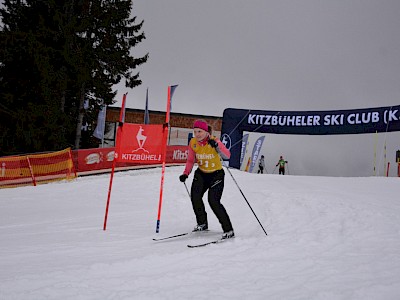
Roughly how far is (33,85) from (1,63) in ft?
7.74

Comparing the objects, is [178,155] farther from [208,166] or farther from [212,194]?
[212,194]

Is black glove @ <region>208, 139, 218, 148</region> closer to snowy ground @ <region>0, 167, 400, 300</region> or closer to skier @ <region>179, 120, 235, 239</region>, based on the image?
skier @ <region>179, 120, 235, 239</region>

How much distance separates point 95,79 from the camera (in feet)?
72.6

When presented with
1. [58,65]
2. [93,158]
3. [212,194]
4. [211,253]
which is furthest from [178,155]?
[211,253]

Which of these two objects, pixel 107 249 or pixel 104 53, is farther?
pixel 104 53

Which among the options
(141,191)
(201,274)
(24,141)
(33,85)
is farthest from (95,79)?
→ (201,274)

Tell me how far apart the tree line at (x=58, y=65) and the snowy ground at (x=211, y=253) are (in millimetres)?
13233

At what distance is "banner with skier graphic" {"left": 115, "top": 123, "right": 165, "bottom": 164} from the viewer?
6.08 meters

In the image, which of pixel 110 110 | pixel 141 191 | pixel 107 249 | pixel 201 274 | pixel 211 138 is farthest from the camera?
pixel 110 110

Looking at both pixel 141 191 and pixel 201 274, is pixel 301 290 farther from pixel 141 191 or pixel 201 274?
pixel 141 191

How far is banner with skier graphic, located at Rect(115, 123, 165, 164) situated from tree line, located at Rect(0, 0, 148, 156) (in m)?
16.5

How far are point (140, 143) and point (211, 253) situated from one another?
8.58 feet

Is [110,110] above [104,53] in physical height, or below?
below

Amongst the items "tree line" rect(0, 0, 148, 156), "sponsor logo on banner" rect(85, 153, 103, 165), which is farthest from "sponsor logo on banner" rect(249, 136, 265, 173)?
"sponsor logo on banner" rect(85, 153, 103, 165)
